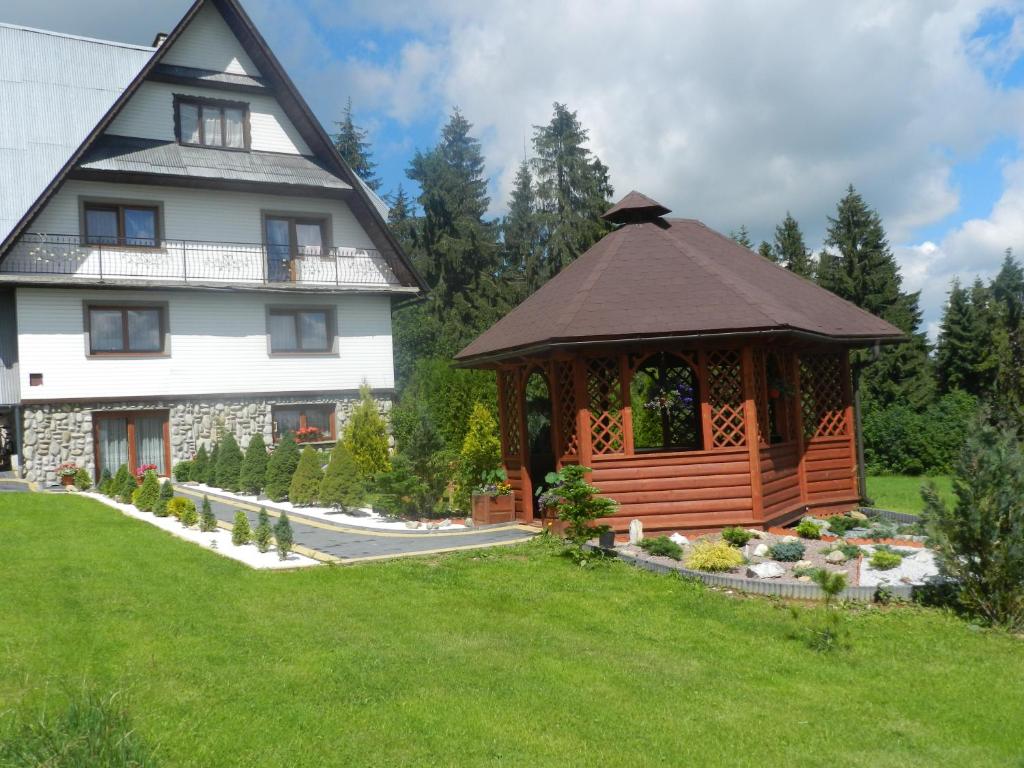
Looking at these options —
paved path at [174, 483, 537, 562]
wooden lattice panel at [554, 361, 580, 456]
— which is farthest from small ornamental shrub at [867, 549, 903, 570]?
paved path at [174, 483, 537, 562]

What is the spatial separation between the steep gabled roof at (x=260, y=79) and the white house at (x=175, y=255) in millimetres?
51

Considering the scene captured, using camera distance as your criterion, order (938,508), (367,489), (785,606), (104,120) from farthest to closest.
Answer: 1. (104,120)
2. (367,489)
3. (785,606)
4. (938,508)

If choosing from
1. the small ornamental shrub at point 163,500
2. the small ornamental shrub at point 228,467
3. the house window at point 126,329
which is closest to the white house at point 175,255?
the house window at point 126,329

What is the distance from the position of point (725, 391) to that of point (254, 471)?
32.7 ft

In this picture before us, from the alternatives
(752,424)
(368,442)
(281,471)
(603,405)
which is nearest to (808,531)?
(752,424)

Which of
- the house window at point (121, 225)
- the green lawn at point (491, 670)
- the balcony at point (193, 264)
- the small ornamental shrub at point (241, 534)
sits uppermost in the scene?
the house window at point (121, 225)

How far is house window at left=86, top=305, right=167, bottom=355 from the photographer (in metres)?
20.2

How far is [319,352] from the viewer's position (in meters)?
22.9

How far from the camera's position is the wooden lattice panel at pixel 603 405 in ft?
37.4

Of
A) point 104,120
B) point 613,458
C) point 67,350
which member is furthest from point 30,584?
point 104,120

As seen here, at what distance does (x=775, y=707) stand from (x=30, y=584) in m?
6.90

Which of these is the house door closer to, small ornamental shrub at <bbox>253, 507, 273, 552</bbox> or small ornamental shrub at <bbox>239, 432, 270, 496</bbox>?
small ornamental shrub at <bbox>239, 432, 270, 496</bbox>

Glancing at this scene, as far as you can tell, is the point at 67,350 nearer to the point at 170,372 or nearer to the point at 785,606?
the point at 170,372

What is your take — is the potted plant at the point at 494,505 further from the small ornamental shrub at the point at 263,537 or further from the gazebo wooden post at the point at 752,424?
the gazebo wooden post at the point at 752,424
